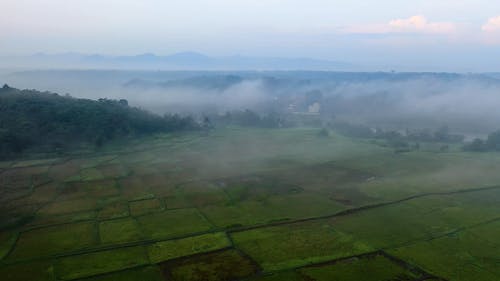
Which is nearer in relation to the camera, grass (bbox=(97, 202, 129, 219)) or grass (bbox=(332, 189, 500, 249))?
grass (bbox=(332, 189, 500, 249))

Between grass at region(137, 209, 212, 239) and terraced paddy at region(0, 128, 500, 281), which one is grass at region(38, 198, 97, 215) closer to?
terraced paddy at region(0, 128, 500, 281)

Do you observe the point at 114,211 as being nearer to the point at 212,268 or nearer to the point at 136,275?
the point at 136,275

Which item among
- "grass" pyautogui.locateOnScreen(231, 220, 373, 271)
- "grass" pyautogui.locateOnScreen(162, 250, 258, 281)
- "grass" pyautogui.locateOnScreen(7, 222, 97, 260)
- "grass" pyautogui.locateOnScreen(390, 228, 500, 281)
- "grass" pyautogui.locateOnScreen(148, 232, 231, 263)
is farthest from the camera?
"grass" pyautogui.locateOnScreen(7, 222, 97, 260)

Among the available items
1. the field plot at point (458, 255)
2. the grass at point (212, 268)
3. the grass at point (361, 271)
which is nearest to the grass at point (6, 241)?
the grass at point (212, 268)

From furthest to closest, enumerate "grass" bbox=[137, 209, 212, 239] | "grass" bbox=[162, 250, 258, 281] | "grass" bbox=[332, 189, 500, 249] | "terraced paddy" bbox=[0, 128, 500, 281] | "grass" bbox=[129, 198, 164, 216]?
"grass" bbox=[129, 198, 164, 216]
"grass" bbox=[137, 209, 212, 239]
"grass" bbox=[332, 189, 500, 249]
"terraced paddy" bbox=[0, 128, 500, 281]
"grass" bbox=[162, 250, 258, 281]

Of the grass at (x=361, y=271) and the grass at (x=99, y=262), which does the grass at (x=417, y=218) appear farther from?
the grass at (x=99, y=262)

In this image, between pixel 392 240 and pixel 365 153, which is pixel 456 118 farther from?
pixel 392 240

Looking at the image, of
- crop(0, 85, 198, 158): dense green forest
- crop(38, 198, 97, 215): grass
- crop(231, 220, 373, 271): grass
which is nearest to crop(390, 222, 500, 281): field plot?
crop(231, 220, 373, 271): grass

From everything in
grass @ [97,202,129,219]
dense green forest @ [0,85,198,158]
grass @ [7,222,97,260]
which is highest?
dense green forest @ [0,85,198,158]
